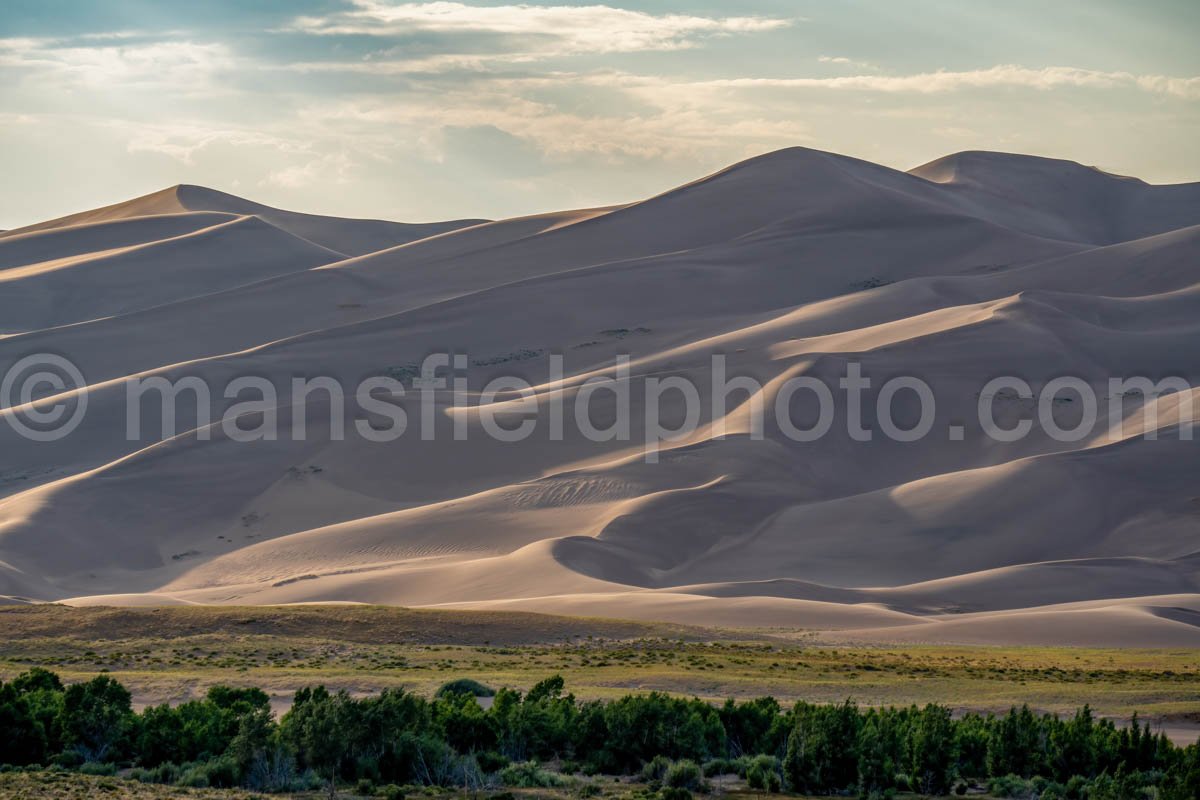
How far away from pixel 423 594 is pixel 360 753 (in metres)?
33.1

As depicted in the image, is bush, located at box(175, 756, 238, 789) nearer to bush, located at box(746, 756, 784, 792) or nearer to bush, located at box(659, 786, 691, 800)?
bush, located at box(659, 786, 691, 800)

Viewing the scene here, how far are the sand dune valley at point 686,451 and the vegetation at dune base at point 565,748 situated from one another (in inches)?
803

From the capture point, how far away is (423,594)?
185ft

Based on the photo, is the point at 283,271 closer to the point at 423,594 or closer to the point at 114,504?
the point at 114,504

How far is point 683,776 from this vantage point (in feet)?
77.2

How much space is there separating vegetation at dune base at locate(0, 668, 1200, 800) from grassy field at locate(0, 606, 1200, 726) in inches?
206

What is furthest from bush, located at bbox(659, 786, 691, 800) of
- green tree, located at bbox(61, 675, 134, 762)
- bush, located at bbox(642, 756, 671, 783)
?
green tree, located at bbox(61, 675, 134, 762)

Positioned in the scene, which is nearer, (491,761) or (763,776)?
(763,776)

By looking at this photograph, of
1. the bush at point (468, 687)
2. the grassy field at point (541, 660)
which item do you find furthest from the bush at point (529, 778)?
the grassy field at point (541, 660)

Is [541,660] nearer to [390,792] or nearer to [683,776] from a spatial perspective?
[683,776]

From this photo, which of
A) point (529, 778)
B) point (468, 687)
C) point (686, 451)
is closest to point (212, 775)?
point (529, 778)

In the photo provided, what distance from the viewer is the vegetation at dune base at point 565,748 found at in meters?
23.0

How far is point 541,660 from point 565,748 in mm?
11930

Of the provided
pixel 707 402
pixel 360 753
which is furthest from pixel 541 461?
pixel 360 753
